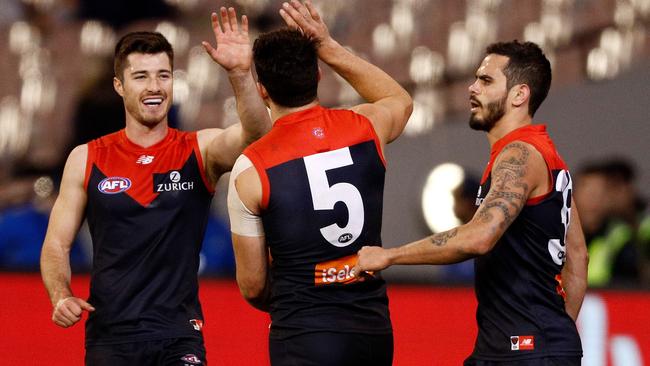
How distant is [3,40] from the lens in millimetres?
9086

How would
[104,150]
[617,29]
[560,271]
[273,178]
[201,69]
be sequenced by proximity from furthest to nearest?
[201,69]
[617,29]
[104,150]
[560,271]
[273,178]

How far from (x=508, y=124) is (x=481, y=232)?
65 cm

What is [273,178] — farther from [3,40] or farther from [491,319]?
[3,40]

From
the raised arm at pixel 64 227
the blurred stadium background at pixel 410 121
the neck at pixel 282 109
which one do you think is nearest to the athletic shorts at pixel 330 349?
the neck at pixel 282 109

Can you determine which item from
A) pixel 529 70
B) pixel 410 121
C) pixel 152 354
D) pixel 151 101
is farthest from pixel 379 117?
pixel 410 121

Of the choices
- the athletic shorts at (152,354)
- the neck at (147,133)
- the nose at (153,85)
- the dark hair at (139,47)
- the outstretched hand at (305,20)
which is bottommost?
the athletic shorts at (152,354)

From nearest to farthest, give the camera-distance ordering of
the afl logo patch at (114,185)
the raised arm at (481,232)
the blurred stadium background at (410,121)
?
1. the raised arm at (481,232)
2. the afl logo patch at (114,185)
3. the blurred stadium background at (410,121)

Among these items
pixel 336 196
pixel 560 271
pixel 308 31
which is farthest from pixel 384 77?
pixel 560 271

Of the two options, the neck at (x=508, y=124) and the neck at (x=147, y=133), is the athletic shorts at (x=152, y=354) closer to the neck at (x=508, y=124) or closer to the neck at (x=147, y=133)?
the neck at (x=147, y=133)

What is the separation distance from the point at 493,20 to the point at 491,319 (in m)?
4.19

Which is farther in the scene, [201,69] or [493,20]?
[201,69]

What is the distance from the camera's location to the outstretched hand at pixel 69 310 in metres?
4.27

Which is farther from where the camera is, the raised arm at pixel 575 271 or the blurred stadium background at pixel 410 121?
the blurred stadium background at pixel 410 121

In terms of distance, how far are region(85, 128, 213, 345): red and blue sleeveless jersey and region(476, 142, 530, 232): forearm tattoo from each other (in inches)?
51.0
